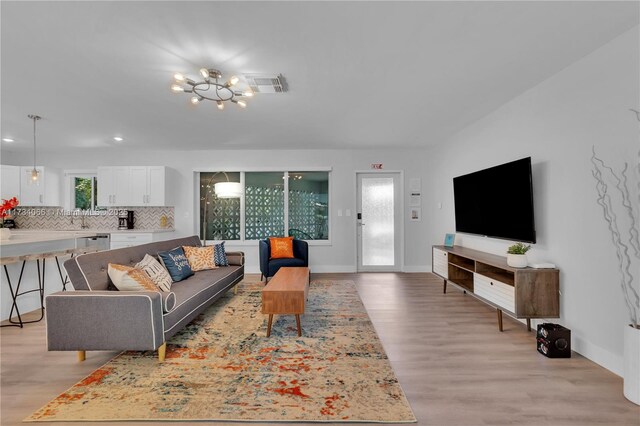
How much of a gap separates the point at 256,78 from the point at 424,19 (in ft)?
5.08

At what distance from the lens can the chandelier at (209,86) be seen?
2.56 meters

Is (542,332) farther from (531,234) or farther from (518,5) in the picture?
(518,5)

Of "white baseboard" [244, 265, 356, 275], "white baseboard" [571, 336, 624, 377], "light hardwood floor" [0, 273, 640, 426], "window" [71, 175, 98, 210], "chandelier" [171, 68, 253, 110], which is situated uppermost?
"chandelier" [171, 68, 253, 110]

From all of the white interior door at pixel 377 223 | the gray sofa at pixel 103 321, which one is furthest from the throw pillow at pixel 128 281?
the white interior door at pixel 377 223

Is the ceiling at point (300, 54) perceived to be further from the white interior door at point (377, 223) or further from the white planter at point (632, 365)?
the white planter at point (632, 365)

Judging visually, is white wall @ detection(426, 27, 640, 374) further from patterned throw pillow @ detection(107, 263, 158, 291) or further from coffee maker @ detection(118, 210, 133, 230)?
coffee maker @ detection(118, 210, 133, 230)

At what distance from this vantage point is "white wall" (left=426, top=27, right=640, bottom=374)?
84.4 inches

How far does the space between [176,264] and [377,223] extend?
3.79 m

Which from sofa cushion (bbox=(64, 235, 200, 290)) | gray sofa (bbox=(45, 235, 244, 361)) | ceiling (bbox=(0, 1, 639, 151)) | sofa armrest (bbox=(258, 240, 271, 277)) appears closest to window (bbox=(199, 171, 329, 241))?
sofa armrest (bbox=(258, 240, 271, 277))

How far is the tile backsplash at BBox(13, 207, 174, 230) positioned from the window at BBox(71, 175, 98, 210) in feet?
0.63

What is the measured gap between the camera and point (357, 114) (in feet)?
12.3

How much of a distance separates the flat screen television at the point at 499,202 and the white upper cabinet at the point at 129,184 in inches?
208

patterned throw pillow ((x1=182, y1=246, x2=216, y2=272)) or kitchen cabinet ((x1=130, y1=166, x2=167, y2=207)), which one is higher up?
kitchen cabinet ((x1=130, y1=166, x2=167, y2=207))

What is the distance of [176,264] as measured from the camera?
11.3ft
